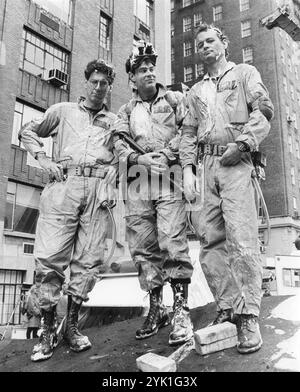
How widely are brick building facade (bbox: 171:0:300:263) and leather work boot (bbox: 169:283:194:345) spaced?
31142 millimetres

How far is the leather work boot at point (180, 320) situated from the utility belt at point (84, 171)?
137cm

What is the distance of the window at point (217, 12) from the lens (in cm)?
4403

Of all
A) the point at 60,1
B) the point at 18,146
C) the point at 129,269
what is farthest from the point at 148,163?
the point at 60,1

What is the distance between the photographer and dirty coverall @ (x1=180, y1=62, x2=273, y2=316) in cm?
332

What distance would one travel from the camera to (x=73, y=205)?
422 centimetres

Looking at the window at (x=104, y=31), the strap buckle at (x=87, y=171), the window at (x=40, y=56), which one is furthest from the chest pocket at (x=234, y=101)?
the window at (x=104, y=31)

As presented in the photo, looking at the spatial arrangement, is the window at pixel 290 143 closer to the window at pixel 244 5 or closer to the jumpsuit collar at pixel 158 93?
the window at pixel 244 5

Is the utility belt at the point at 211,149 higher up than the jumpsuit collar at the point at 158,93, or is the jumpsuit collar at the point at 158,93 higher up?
the jumpsuit collar at the point at 158,93

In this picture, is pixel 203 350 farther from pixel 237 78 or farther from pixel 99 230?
pixel 237 78

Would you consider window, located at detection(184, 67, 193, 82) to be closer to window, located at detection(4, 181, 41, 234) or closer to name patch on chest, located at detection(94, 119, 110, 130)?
window, located at detection(4, 181, 41, 234)

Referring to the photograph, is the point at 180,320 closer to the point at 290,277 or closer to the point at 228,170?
the point at 228,170

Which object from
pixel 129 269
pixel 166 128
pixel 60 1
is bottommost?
pixel 129 269
